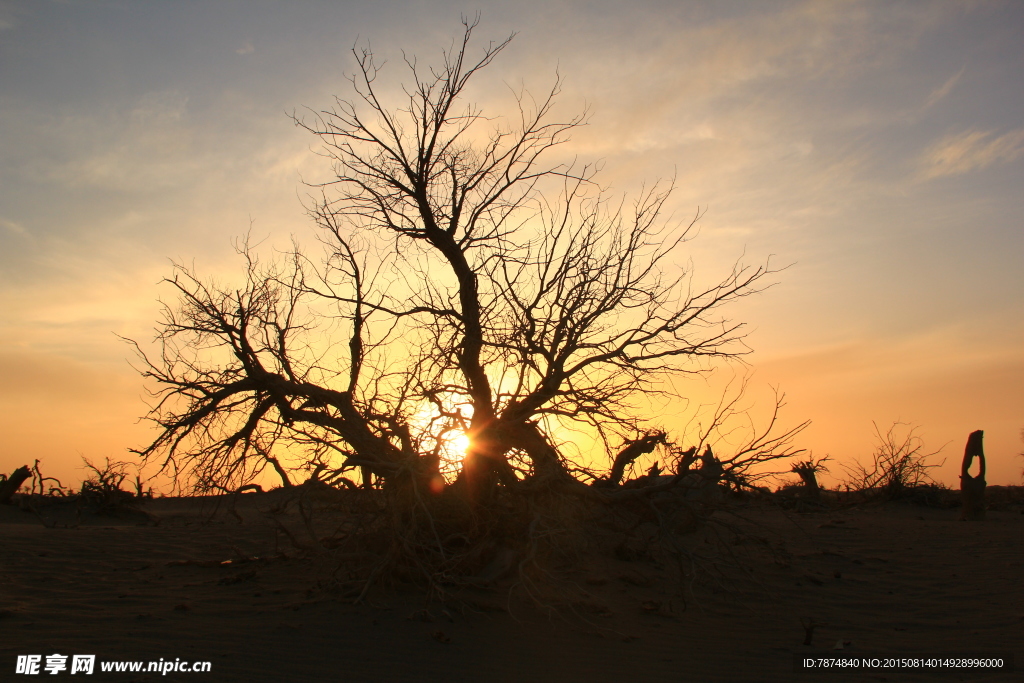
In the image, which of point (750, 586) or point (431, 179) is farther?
point (750, 586)

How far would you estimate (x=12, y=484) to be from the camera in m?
14.0

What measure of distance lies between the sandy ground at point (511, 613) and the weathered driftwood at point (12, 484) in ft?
11.6

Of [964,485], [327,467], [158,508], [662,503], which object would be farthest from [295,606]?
[964,485]

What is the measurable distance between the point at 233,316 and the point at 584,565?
5.54m

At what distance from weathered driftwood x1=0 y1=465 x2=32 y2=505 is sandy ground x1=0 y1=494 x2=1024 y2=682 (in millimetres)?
3538

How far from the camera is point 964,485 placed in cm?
1337

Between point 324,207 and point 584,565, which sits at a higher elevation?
point 324,207

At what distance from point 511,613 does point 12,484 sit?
12.4 metres

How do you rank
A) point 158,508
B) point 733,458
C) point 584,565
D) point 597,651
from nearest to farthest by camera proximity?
point 597,651 < point 733,458 < point 584,565 < point 158,508

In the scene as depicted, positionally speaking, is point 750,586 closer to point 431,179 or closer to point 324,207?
point 431,179
